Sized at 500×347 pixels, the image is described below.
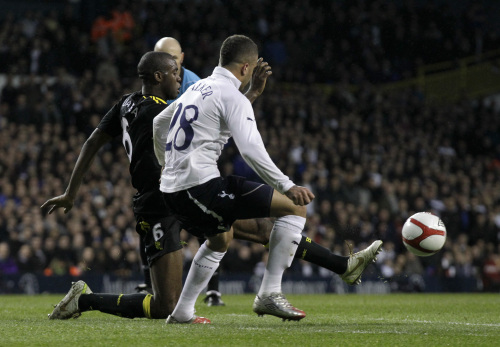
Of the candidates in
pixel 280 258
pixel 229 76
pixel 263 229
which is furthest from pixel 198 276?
pixel 229 76

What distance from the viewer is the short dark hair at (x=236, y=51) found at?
5691 mm

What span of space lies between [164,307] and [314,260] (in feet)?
3.91

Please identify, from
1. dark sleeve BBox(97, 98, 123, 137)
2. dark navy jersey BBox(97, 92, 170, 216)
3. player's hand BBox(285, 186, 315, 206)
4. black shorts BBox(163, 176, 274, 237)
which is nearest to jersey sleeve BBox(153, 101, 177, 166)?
dark navy jersey BBox(97, 92, 170, 216)

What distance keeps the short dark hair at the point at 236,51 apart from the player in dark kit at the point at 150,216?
1.41 feet

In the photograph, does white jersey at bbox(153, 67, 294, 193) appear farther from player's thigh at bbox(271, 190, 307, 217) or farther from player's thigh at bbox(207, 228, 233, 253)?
player's thigh at bbox(207, 228, 233, 253)

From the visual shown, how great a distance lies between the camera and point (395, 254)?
1509 centimetres

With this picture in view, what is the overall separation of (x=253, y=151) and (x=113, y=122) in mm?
1795

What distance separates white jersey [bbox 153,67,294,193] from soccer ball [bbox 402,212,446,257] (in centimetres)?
202

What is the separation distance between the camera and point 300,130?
57.3 ft

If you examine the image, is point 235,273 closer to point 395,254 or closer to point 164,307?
point 395,254

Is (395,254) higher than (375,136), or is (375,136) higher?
(375,136)

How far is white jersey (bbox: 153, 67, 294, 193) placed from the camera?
5.37 m

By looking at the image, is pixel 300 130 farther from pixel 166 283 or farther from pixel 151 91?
pixel 166 283

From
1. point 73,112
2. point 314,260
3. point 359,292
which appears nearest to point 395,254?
point 359,292
